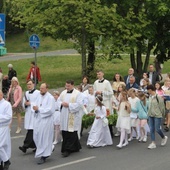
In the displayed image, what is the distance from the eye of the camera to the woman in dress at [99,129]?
480 inches

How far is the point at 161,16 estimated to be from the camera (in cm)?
2308

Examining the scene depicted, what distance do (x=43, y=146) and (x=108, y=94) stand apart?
433cm

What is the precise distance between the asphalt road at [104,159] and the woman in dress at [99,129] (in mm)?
211

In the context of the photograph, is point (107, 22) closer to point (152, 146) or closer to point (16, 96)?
point (16, 96)

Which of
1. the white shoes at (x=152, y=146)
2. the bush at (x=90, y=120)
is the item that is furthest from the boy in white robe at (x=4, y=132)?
the white shoes at (x=152, y=146)

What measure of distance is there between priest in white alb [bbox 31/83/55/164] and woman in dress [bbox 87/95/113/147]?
1.89 metres

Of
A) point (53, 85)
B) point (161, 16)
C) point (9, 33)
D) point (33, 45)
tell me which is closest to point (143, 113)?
point (33, 45)

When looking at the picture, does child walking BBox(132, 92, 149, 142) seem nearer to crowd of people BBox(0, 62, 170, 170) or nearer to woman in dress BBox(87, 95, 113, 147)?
crowd of people BBox(0, 62, 170, 170)

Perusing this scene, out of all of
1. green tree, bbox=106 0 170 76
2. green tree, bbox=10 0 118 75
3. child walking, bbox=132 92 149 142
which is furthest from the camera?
green tree, bbox=106 0 170 76

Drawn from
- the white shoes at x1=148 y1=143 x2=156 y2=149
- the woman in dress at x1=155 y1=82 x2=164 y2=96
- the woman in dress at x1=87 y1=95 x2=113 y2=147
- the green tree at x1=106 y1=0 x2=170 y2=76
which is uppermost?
the green tree at x1=106 y1=0 x2=170 y2=76

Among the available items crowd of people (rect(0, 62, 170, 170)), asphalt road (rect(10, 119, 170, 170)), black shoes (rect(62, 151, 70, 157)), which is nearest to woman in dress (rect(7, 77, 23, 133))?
crowd of people (rect(0, 62, 170, 170))

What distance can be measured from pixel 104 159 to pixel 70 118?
1.30 meters

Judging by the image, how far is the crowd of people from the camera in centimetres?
1045

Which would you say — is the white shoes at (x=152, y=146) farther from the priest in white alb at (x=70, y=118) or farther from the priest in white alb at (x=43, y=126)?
the priest in white alb at (x=43, y=126)
